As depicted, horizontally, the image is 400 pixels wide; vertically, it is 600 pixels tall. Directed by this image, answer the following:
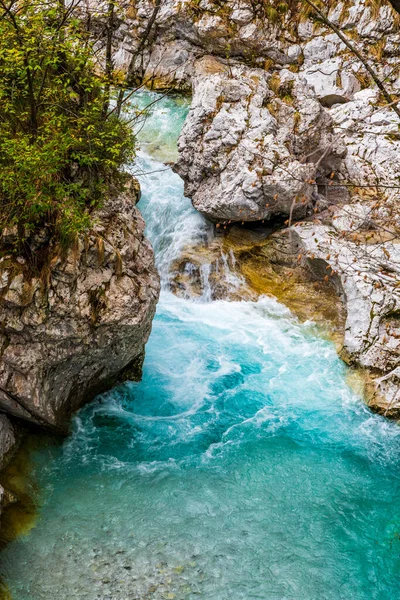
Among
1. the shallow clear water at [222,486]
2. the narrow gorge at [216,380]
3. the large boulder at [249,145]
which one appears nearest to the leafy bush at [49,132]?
the narrow gorge at [216,380]

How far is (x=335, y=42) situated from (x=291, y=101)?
5.53 meters

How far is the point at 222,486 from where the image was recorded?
253 inches

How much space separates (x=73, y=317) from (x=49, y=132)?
7.95 ft

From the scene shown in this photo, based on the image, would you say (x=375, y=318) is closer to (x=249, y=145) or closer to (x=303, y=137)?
(x=249, y=145)

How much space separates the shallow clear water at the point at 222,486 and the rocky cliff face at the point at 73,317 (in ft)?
2.67

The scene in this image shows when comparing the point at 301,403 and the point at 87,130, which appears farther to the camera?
the point at 301,403

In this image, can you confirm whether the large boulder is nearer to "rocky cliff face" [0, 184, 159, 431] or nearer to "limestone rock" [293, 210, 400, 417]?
"limestone rock" [293, 210, 400, 417]

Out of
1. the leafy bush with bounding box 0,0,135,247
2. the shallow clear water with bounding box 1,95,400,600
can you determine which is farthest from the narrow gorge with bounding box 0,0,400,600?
the leafy bush with bounding box 0,0,135,247

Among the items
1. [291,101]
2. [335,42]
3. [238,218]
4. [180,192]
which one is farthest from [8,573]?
[335,42]

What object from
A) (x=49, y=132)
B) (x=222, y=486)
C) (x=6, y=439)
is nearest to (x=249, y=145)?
(x=49, y=132)

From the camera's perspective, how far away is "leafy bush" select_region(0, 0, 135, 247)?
221 inches

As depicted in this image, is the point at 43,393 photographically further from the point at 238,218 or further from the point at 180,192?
the point at 180,192

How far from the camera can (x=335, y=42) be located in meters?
16.3

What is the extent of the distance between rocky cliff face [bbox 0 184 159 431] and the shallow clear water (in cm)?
81
